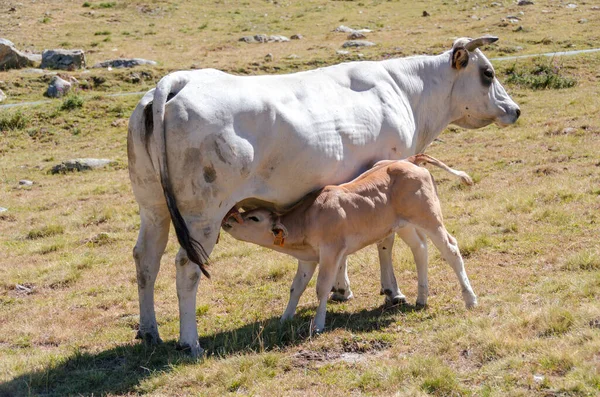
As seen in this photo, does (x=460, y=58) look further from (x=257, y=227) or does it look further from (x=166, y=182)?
(x=166, y=182)

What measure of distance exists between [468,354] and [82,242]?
307 inches

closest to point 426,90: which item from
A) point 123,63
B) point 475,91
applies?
point 475,91

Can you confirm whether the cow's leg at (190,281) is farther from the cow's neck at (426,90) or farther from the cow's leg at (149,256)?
the cow's neck at (426,90)

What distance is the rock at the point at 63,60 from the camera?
27.3 m

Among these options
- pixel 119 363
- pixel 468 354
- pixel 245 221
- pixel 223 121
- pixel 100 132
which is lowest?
pixel 100 132

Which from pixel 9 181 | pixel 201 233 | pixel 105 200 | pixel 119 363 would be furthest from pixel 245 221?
pixel 9 181

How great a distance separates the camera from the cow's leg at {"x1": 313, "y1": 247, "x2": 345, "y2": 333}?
25.3 ft

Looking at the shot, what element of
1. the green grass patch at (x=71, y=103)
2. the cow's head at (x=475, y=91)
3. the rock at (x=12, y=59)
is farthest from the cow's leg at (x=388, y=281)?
the rock at (x=12, y=59)

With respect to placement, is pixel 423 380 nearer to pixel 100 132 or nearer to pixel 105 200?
pixel 105 200

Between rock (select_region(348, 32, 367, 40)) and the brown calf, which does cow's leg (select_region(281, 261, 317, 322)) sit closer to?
the brown calf

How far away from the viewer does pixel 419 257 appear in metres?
8.73

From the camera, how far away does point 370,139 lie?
337 inches

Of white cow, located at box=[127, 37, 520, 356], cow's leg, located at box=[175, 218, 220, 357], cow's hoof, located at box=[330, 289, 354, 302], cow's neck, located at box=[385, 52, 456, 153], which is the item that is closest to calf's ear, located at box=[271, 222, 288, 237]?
white cow, located at box=[127, 37, 520, 356]

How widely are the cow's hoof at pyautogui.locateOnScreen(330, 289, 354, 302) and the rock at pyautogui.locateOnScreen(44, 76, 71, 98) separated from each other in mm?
17246
